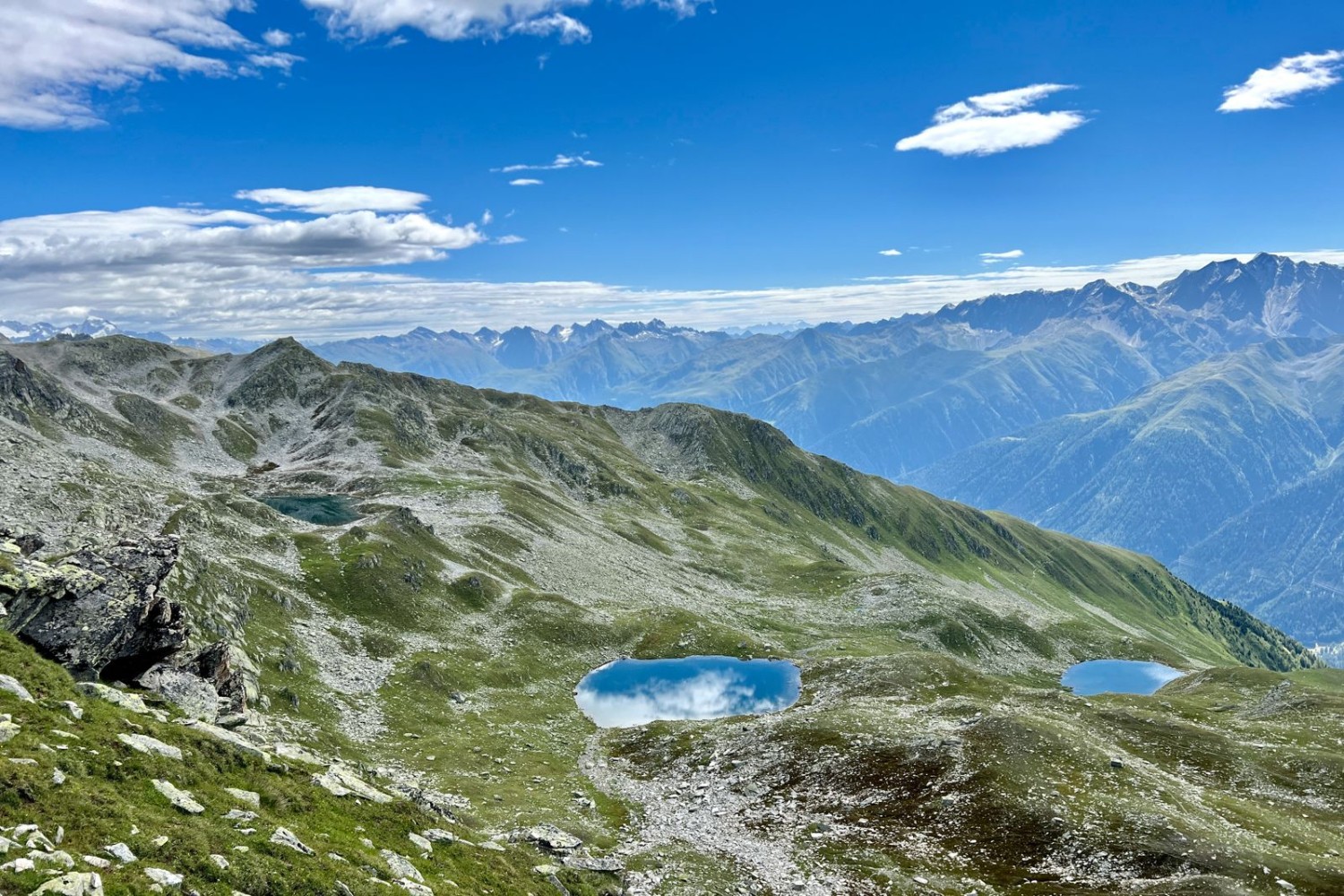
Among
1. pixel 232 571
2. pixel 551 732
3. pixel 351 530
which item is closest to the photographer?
pixel 551 732

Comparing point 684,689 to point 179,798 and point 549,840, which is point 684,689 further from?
point 179,798

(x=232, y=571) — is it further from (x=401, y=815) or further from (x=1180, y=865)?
(x=1180, y=865)

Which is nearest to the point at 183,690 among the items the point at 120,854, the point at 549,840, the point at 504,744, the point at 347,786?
the point at 347,786

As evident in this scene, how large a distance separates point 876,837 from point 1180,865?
1740cm

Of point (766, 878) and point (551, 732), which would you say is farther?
point (551, 732)

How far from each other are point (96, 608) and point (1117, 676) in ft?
529

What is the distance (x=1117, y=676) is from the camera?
14125cm

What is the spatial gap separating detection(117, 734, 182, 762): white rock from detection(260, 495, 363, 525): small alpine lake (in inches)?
4220

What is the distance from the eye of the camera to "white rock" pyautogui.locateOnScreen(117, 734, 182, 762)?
2631 cm

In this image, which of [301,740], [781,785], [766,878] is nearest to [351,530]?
[301,740]

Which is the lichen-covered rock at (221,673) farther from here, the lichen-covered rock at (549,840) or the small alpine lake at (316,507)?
the small alpine lake at (316,507)

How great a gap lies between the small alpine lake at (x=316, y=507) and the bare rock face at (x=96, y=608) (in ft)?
305

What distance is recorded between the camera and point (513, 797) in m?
54.6

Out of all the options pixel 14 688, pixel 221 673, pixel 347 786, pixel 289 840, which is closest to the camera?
pixel 289 840
